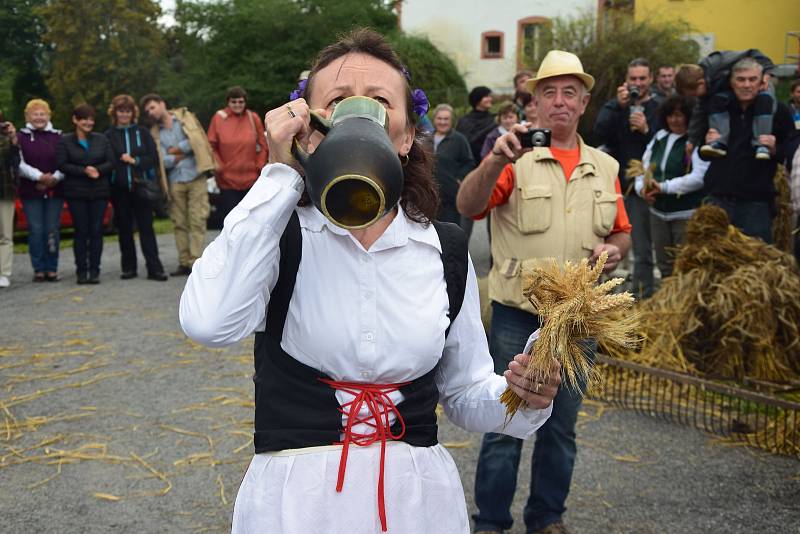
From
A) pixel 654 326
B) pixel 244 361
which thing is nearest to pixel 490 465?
pixel 654 326

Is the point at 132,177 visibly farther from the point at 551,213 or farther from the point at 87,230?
the point at 551,213

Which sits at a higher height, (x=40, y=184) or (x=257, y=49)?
(x=257, y=49)

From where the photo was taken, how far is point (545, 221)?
3.63 metres

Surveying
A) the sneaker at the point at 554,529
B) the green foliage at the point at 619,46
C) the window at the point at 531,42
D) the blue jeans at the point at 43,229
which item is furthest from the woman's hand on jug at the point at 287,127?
the window at the point at 531,42

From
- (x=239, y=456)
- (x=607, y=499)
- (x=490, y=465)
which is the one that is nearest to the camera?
(x=490, y=465)

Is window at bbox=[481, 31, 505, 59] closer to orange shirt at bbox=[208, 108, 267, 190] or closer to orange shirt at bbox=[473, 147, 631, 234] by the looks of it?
orange shirt at bbox=[208, 108, 267, 190]

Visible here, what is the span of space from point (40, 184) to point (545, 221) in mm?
7931

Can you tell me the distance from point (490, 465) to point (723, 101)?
4.36 meters

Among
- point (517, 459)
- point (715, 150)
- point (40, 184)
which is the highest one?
point (715, 150)

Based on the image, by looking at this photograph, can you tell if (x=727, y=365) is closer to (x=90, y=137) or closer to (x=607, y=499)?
(x=607, y=499)

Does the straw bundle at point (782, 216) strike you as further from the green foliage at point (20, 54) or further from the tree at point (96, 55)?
the tree at point (96, 55)

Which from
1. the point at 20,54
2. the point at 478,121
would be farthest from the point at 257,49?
the point at 478,121

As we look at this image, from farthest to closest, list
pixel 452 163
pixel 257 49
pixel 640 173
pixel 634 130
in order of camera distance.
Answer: pixel 257 49, pixel 452 163, pixel 634 130, pixel 640 173

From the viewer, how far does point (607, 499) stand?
4.48 m
